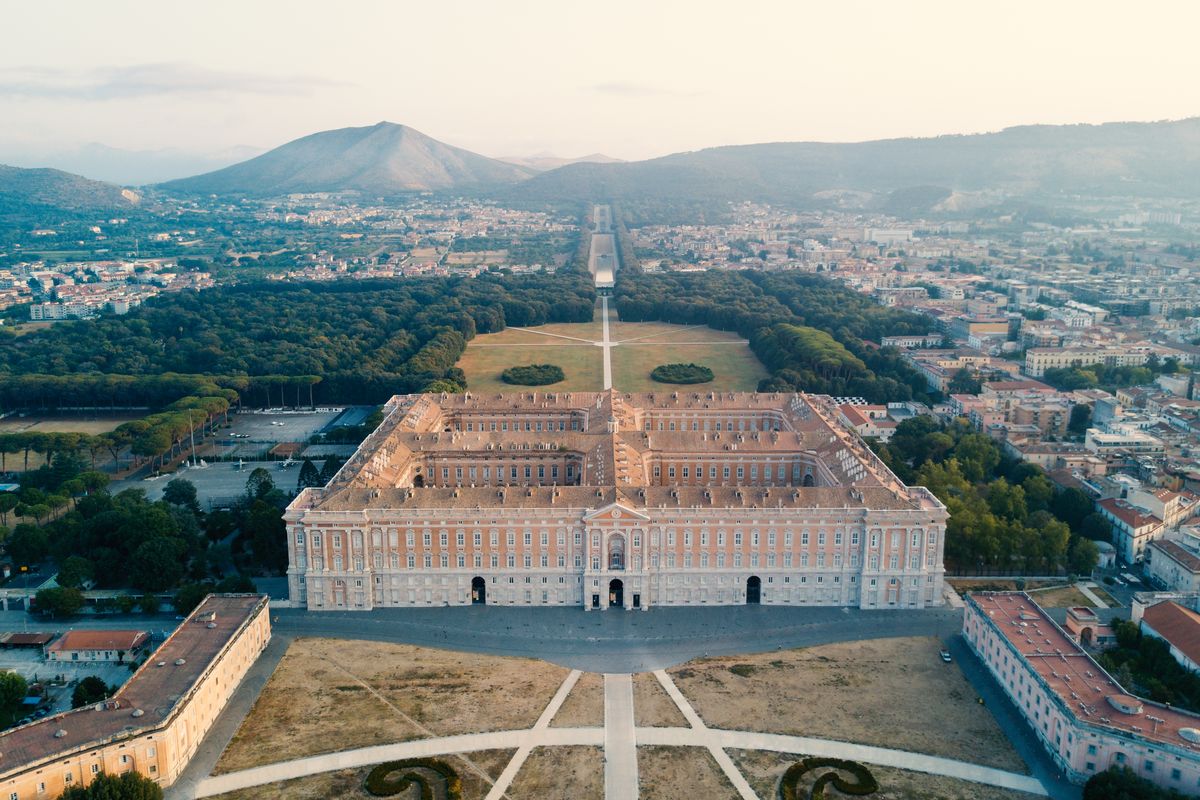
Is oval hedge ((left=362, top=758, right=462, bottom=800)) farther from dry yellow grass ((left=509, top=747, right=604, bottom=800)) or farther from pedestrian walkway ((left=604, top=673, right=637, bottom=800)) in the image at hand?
pedestrian walkway ((left=604, top=673, right=637, bottom=800))

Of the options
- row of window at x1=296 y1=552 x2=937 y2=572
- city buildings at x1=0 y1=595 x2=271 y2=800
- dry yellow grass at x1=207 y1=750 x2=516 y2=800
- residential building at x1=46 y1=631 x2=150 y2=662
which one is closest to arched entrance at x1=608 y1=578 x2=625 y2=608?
row of window at x1=296 y1=552 x2=937 y2=572

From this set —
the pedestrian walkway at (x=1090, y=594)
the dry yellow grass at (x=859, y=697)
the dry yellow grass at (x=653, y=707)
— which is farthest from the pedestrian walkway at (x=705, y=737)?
the pedestrian walkway at (x=1090, y=594)

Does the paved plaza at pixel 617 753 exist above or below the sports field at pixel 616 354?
below

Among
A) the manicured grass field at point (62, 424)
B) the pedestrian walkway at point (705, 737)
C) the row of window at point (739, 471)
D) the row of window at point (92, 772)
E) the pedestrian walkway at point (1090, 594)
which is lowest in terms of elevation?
the pedestrian walkway at point (1090, 594)

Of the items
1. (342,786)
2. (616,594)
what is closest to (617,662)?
(616,594)

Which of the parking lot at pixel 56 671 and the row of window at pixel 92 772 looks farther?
the parking lot at pixel 56 671

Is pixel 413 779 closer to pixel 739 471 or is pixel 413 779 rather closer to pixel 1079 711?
pixel 1079 711

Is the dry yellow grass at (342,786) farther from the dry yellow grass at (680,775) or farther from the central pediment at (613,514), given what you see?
the central pediment at (613,514)
